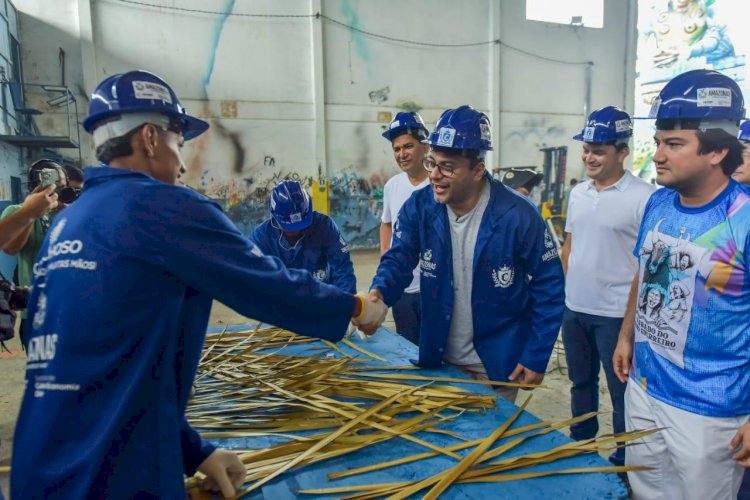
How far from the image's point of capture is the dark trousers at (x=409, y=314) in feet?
10.4

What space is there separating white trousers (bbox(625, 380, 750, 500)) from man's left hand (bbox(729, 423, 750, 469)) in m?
0.04

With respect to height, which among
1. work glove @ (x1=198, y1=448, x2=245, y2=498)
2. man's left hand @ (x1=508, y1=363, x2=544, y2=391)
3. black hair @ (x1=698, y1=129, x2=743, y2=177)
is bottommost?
man's left hand @ (x1=508, y1=363, x2=544, y2=391)

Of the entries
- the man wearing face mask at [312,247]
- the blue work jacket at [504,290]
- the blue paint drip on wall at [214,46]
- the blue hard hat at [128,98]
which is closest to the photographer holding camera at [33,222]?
the man wearing face mask at [312,247]

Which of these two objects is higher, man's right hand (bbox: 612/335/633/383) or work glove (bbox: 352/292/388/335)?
work glove (bbox: 352/292/388/335)

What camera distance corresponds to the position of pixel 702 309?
160 centimetres

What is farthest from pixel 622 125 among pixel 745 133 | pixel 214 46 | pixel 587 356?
pixel 214 46

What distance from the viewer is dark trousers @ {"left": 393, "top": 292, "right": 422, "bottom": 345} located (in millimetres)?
3176

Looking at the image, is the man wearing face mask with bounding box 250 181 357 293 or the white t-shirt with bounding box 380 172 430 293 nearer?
the man wearing face mask with bounding box 250 181 357 293

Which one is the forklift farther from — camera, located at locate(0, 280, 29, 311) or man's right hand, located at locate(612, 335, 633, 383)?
camera, located at locate(0, 280, 29, 311)

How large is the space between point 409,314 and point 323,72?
8278mm

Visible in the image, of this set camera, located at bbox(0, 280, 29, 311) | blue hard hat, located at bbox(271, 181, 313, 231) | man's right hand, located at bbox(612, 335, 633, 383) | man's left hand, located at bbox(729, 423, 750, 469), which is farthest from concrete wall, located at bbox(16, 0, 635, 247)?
man's left hand, located at bbox(729, 423, 750, 469)

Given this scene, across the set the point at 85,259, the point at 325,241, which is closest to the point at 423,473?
the point at 85,259

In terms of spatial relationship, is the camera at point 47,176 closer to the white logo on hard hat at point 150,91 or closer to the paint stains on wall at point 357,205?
the white logo on hard hat at point 150,91

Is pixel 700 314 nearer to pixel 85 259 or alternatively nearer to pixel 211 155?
pixel 85 259
